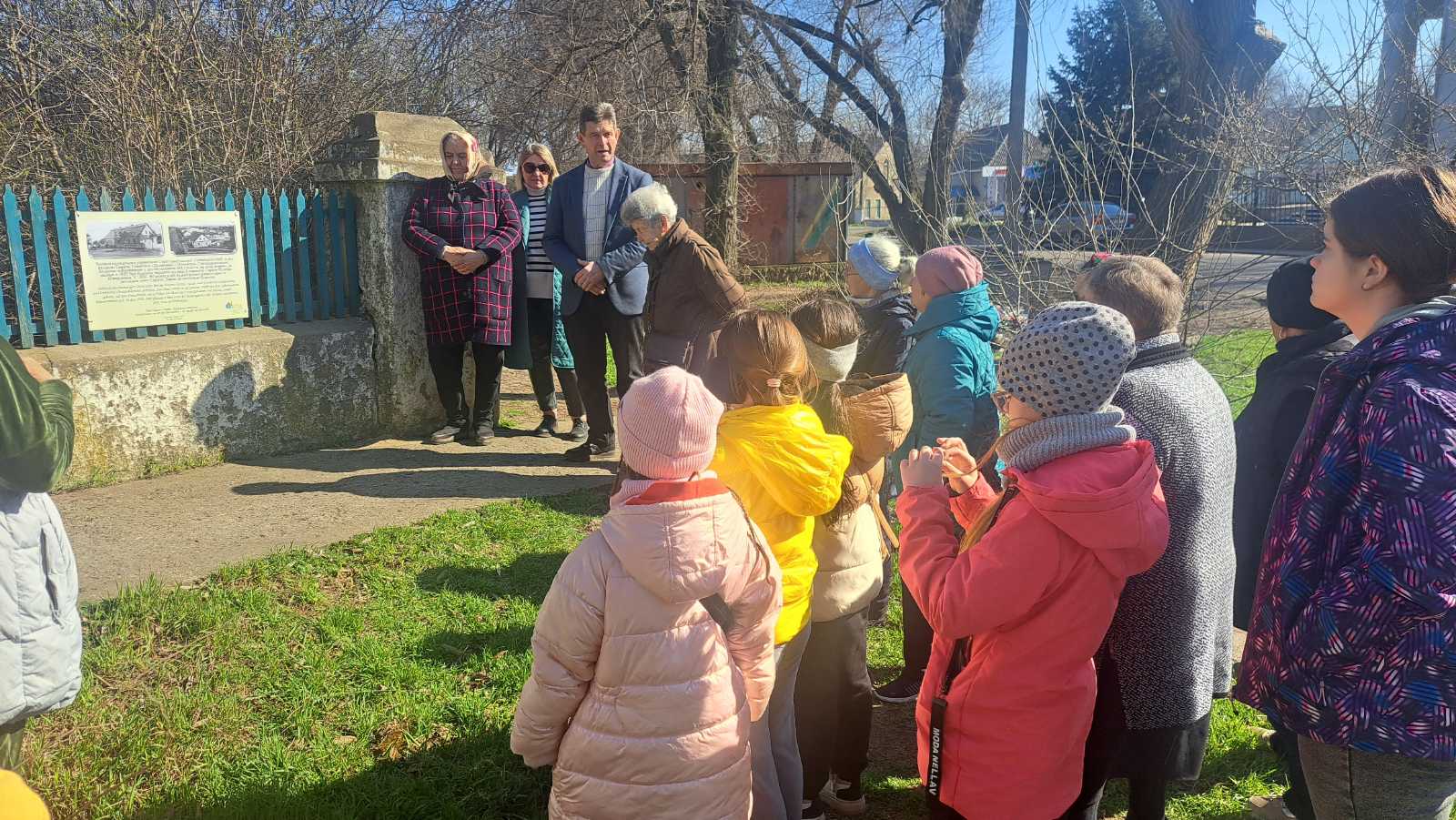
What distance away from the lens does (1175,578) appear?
8.14 ft

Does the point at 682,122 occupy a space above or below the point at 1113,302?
above

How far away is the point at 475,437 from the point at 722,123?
6.85 meters

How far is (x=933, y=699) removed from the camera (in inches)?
88.0

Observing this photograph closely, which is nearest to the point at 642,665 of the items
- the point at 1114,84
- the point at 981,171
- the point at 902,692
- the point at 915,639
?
the point at 915,639

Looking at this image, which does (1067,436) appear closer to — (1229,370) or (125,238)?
(125,238)

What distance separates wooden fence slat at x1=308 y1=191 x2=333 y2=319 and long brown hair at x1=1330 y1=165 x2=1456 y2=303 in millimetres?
5761

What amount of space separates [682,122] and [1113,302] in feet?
35.4

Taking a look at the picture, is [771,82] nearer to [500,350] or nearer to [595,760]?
[500,350]

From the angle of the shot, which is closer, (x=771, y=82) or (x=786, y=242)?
(x=771, y=82)

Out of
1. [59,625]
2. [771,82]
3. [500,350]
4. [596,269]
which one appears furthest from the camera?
[771,82]

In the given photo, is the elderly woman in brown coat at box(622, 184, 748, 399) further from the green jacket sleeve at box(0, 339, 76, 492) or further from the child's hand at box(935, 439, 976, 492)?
the green jacket sleeve at box(0, 339, 76, 492)

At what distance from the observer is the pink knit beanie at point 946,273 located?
357cm

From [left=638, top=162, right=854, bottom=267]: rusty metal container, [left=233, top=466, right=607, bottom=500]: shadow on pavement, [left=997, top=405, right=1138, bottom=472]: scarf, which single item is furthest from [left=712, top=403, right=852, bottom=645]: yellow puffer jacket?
[left=638, top=162, right=854, bottom=267]: rusty metal container

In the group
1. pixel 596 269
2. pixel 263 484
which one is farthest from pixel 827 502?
pixel 263 484
